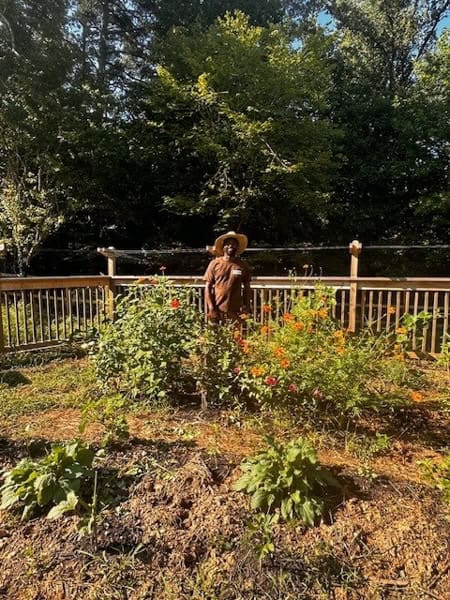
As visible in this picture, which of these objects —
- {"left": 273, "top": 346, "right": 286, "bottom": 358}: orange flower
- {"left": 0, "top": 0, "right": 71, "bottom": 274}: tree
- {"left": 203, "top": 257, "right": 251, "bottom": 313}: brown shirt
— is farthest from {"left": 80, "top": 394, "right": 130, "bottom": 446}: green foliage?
{"left": 0, "top": 0, "right": 71, "bottom": 274}: tree

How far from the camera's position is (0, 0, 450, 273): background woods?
8.20 meters

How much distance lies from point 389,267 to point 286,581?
9.35 meters

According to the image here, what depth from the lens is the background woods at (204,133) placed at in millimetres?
8203

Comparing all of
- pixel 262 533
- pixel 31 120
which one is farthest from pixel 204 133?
pixel 262 533

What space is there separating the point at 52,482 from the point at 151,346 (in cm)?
127

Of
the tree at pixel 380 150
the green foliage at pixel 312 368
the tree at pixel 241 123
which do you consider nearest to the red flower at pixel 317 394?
the green foliage at pixel 312 368

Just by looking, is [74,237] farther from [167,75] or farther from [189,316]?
[189,316]

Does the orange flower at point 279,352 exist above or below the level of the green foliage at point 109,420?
above

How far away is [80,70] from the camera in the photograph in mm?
8922

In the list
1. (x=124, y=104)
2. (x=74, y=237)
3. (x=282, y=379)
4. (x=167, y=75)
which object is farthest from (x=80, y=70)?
(x=282, y=379)

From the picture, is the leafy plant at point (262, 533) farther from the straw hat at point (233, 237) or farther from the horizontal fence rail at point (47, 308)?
the horizontal fence rail at point (47, 308)

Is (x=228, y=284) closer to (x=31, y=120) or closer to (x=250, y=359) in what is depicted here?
(x=250, y=359)

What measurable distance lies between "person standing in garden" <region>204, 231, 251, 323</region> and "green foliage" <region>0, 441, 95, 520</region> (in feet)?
5.16

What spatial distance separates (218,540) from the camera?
160 centimetres
